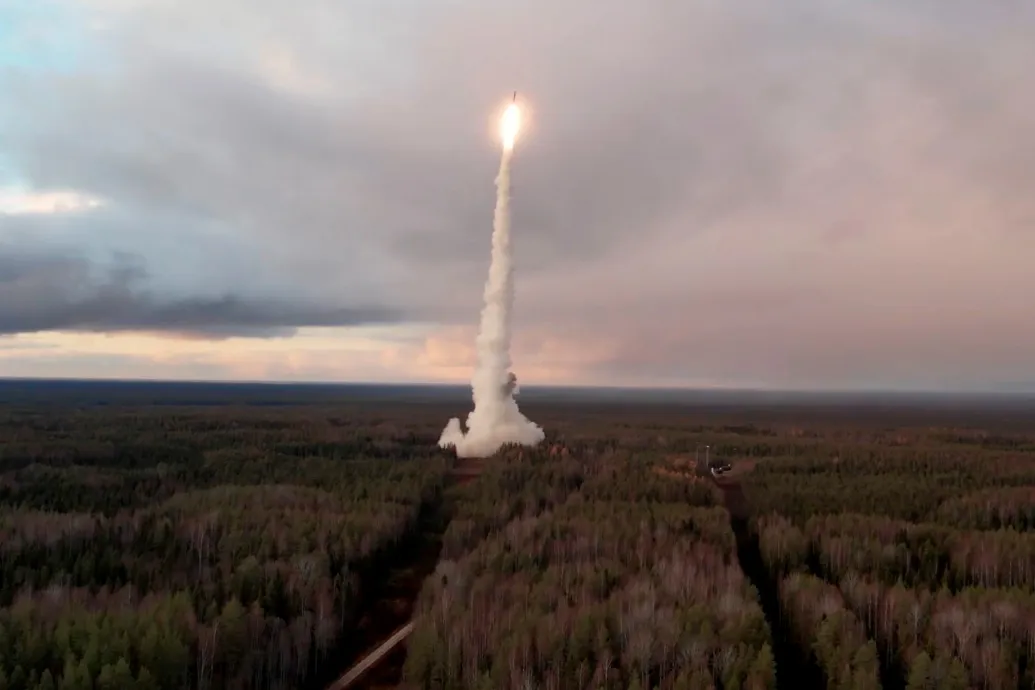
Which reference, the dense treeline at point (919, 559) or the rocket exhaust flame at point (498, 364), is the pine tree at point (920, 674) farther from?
the rocket exhaust flame at point (498, 364)

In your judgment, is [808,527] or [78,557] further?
[808,527]

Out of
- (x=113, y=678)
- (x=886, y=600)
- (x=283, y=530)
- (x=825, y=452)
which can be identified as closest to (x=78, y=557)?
(x=283, y=530)

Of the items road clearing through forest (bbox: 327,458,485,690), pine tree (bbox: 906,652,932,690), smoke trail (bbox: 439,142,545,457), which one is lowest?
road clearing through forest (bbox: 327,458,485,690)

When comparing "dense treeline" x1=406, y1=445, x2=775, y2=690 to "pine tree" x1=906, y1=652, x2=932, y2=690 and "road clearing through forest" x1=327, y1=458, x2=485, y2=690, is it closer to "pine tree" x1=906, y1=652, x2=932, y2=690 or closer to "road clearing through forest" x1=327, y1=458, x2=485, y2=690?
"road clearing through forest" x1=327, y1=458, x2=485, y2=690

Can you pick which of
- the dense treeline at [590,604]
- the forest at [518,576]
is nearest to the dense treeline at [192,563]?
the forest at [518,576]

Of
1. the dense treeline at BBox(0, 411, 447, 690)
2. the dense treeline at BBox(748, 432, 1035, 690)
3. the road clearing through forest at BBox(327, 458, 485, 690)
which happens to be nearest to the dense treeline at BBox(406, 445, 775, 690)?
the road clearing through forest at BBox(327, 458, 485, 690)

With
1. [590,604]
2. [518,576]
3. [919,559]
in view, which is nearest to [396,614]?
[518,576]

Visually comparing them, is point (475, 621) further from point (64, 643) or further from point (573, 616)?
point (64, 643)
